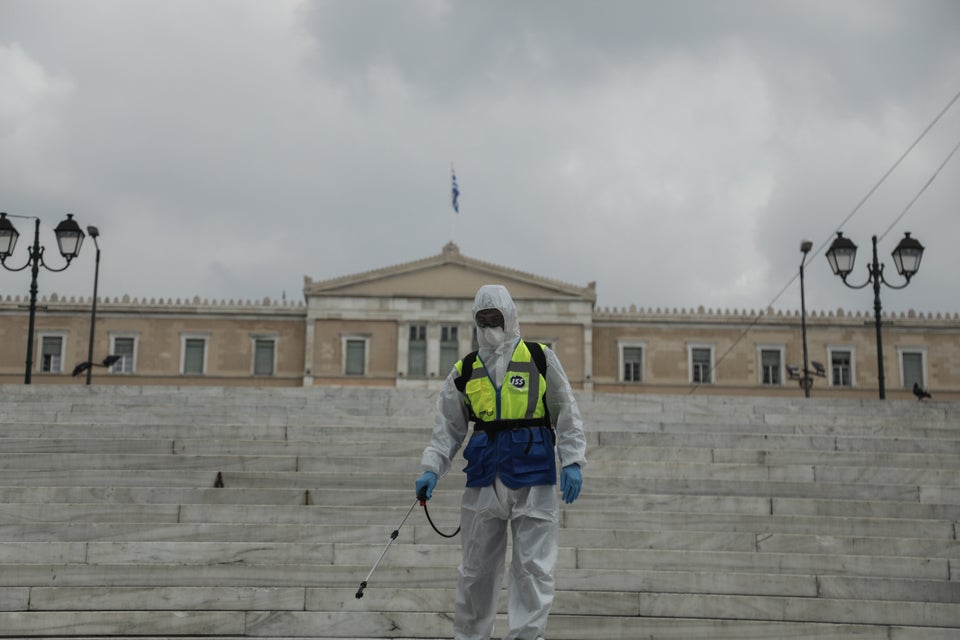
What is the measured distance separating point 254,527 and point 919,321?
40.5m

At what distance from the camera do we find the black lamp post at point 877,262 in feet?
54.3

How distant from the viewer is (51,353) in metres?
42.8

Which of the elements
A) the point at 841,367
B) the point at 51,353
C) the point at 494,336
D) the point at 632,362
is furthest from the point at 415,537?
the point at 51,353

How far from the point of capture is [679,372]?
43.5 meters

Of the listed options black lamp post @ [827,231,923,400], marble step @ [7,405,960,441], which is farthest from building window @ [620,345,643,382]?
marble step @ [7,405,960,441]

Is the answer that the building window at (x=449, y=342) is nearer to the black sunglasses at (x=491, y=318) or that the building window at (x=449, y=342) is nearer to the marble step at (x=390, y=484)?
the marble step at (x=390, y=484)

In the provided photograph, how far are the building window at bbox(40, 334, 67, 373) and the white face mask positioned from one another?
1586 inches

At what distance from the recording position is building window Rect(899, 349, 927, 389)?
43281mm

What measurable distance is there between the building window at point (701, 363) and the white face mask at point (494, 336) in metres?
38.4

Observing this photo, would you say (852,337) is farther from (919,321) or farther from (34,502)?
(34,502)

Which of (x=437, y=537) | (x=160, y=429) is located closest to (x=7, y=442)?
(x=160, y=429)

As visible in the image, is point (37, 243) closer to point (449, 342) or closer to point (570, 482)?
point (570, 482)

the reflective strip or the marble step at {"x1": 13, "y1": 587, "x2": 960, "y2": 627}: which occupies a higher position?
the reflective strip

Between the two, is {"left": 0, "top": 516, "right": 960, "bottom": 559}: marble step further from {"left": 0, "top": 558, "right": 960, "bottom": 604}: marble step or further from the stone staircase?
{"left": 0, "top": 558, "right": 960, "bottom": 604}: marble step
